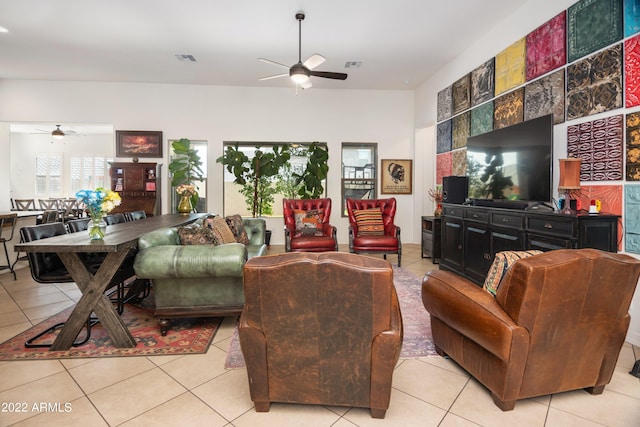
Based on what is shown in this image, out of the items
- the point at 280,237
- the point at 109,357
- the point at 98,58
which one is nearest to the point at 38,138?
the point at 98,58

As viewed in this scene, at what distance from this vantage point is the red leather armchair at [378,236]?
15.1 feet

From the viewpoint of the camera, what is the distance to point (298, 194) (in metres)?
6.57

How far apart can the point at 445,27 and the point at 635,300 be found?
11.8ft

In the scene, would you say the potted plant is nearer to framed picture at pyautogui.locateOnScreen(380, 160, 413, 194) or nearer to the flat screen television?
framed picture at pyautogui.locateOnScreen(380, 160, 413, 194)

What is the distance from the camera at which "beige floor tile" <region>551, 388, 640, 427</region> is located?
1.58 m

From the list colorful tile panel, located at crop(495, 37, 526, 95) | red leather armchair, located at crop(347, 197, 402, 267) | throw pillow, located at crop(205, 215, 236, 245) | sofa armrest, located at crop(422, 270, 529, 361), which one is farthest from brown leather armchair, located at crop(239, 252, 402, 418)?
colorful tile panel, located at crop(495, 37, 526, 95)

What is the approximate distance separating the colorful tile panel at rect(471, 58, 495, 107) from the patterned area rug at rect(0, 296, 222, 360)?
429cm

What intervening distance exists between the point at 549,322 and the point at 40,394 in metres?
2.76

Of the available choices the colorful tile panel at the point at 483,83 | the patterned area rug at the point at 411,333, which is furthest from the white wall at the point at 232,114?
the patterned area rug at the point at 411,333

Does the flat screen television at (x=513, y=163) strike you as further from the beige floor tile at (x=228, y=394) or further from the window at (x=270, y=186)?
the window at (x=270, y=186)

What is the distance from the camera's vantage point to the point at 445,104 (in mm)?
5359

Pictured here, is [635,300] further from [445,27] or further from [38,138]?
[38,138]

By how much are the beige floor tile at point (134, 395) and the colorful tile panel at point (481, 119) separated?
445 cm

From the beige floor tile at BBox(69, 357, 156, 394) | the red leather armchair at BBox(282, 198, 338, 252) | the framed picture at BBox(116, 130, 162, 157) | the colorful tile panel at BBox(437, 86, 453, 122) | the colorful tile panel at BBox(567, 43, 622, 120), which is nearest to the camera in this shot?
the beige floor tile at BBox(69, 357, 156, 394)
